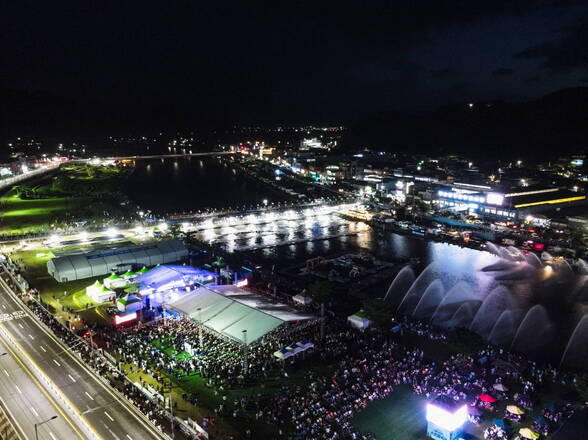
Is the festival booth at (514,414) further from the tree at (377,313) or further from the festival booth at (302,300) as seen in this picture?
the festival booth at (302,300)

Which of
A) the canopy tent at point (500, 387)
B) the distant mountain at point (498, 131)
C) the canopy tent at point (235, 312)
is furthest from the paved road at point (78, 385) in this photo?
the distant mountain at point (498, 131)

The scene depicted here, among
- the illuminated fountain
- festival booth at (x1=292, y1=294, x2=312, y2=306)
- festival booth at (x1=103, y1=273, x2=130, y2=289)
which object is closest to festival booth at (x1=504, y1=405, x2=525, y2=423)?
the illuminated fountain

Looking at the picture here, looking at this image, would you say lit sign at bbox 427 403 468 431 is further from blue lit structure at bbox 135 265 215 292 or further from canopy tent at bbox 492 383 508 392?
blue lit structure at bbox 135 265 215 292

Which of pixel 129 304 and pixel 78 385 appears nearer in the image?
pixel 78 385

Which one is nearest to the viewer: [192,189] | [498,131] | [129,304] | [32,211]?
[129,304]

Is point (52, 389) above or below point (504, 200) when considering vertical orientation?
below

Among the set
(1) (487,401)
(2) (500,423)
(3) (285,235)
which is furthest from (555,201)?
(2) (500,423)

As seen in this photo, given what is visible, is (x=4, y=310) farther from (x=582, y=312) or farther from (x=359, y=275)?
(x=582, y=312)

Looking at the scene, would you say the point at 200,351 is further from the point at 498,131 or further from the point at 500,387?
the point at 498,131
